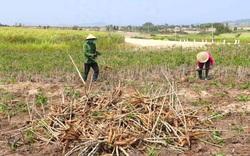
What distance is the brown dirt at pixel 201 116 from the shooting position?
4391 millimetres

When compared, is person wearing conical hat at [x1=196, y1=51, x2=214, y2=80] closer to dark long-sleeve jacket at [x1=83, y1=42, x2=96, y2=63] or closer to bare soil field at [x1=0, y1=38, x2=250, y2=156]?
bare soil field at [x1=0, y1=38, x2=250, y2=156]

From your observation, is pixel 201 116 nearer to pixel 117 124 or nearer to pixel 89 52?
pixel 117 124

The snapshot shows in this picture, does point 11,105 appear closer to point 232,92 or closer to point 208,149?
point 208,149

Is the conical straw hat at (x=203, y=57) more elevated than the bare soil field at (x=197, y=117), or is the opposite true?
the conical straw hat at (x=203, y=57)

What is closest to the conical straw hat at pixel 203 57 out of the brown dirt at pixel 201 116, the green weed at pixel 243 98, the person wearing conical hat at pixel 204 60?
the person wearing conical hat at pixel 204 60

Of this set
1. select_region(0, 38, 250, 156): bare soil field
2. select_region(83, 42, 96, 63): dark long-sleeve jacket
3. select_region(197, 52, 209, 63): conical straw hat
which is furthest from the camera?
select_region(197, 52, 209, 63): conical straw hat

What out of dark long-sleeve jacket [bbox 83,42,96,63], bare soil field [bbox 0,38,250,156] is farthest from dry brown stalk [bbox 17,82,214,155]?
dark long-sleeve jacket [bbox 83,42,96,63]

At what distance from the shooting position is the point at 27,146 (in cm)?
461

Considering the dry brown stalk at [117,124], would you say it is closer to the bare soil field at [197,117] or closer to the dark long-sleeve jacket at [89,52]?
the bare soil field at [197,117]

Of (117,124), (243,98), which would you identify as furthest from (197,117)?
(243,98)

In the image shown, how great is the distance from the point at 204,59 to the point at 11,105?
201 inches

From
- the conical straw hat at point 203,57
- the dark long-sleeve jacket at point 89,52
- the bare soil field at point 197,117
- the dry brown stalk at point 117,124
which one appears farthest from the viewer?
the conical straw hat at point 203,57

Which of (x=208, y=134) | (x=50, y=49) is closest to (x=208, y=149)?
(x=208, y=134)

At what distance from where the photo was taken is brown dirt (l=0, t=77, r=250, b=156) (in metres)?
4.39
